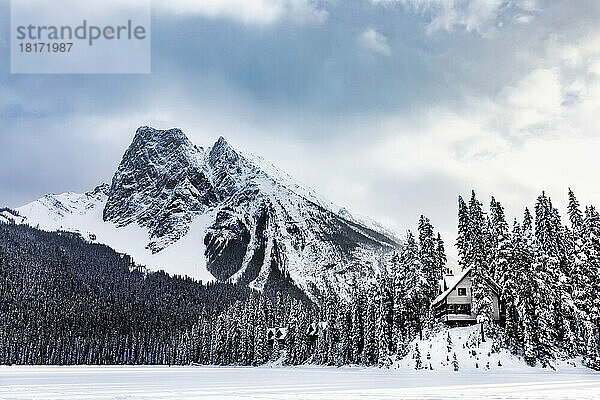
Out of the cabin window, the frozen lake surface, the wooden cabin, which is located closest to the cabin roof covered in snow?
the wooden cabin

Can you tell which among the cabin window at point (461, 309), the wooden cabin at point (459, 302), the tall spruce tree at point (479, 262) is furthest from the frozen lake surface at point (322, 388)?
the cabin window at point (461, 309)

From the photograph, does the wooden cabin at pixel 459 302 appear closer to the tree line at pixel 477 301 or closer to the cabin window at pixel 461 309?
the cabin window at pixel 461 309

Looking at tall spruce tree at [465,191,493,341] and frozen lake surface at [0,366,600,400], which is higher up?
tall spruce tree at [465,191,493,341]

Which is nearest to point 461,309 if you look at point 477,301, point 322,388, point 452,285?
point 452,285

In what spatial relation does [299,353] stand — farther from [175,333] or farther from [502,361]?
[175,333]

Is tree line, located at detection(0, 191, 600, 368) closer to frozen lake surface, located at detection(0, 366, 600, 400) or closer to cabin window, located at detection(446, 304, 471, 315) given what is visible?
cabin window, located at detection(446, 304, 471, 315)

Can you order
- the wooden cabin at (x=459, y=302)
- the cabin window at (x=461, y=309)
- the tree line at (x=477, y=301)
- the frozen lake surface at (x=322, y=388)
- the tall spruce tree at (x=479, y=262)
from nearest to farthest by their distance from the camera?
the frozen lake surface at (x=322, y=388) < the tree line at (x=477, y=301) < the tall spruce tree at (x=479, y=262) < the wooden cabin at (x=459, y=302) < the cabin window at (x=461, y=309)

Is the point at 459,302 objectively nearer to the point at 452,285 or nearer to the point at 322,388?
the point at 452,285

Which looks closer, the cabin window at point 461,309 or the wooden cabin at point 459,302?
the wooden cabin at point 459,302

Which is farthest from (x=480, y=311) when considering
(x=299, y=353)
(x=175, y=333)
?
(x=175, y=333)

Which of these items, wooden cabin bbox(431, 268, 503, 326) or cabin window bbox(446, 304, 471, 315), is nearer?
wooden cabin bbox(431, 268, 503, 326)

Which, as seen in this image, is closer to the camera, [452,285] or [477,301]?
[477,301]

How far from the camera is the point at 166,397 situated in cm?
2328

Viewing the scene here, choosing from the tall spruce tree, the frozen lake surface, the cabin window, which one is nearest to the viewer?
the frozen lake surface
